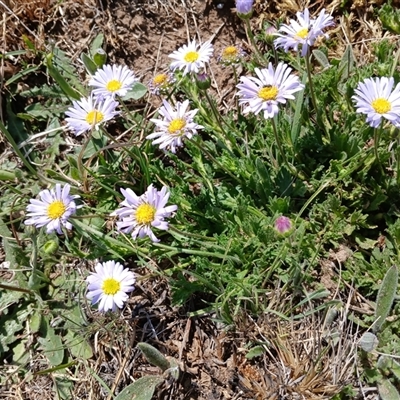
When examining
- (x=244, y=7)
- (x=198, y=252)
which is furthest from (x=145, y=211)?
(x=244, y=7)

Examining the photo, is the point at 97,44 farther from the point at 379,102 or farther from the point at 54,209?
the point at 379,102

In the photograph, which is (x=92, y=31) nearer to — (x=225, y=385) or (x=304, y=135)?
(x=304, y=135)

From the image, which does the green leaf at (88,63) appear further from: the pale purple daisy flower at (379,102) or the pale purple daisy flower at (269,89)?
the pale purple daisy flower at (379,102)

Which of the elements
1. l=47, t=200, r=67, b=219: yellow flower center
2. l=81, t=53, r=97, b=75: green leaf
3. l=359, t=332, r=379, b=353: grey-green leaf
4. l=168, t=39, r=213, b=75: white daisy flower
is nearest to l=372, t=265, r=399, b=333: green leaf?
l=359, t=332, r=379, b=353: grey-green leaf

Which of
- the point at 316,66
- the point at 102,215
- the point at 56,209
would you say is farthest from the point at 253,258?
the point at 316,66

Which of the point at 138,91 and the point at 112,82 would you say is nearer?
the point at 112,82
